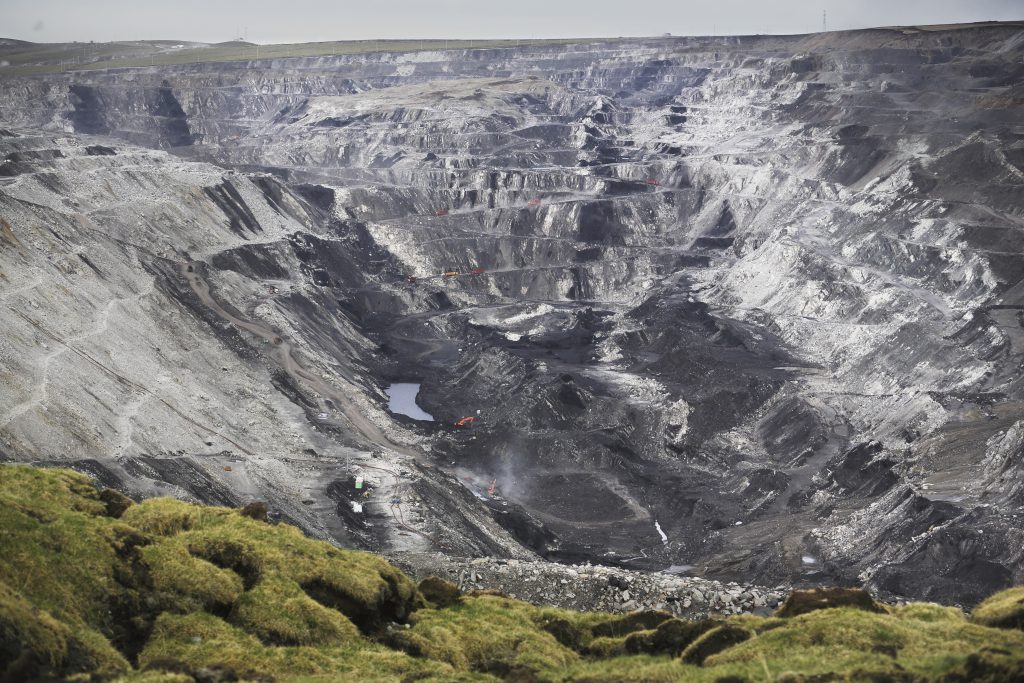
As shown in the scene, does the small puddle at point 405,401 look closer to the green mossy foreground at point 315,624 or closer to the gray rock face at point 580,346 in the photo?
the gray rock face at point 580,346

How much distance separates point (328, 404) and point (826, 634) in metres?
57.0

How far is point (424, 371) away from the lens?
9588 cm

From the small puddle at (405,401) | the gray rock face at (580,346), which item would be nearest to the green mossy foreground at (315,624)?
the gray rock face at (580,346)

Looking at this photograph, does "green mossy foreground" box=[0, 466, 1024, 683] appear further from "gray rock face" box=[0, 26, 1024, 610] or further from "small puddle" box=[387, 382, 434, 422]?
"small puddle" box=[387, 382, 434, 422]

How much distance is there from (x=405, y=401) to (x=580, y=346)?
68.4ft

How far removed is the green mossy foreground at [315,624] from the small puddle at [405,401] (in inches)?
2223

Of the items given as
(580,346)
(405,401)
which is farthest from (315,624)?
(580,346)

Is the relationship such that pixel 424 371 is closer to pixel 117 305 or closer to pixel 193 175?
pixel 117 305

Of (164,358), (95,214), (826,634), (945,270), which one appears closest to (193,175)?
(95,214)

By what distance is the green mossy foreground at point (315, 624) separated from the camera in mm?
19953

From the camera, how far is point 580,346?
101562mm

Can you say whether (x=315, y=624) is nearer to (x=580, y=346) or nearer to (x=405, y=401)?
(x=405, y=401)

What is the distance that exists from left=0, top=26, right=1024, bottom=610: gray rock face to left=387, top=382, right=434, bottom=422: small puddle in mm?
1075

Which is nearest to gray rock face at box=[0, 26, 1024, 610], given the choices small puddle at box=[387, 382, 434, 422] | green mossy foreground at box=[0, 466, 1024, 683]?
small puddle at box=[387, 382, 434, 422]
